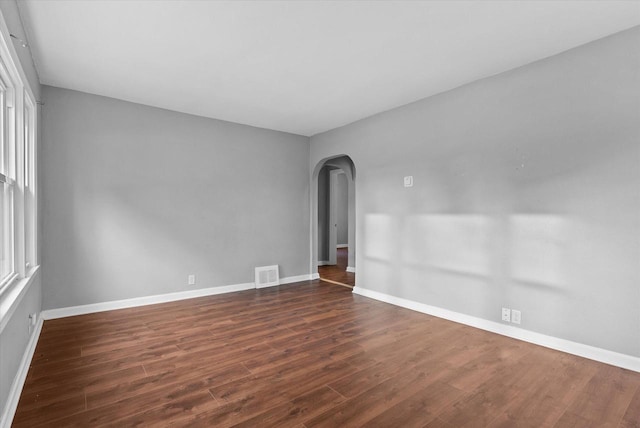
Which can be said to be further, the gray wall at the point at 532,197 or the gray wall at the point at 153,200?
the gray wall at the point at 153,200

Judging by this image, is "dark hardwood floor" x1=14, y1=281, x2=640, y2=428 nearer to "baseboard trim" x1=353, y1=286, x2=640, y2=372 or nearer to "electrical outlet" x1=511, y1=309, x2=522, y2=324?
"baseboard trim" x1=353, y1=286, x2=640, y2=372

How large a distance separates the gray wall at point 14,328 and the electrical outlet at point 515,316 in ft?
13.2

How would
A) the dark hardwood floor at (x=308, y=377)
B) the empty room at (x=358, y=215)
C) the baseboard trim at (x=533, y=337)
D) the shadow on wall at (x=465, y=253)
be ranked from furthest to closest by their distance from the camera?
the shadow on wall at (x=465, y=253) → the baseboard trim at (x=533, y=337) → the empty room at (x=358, y=215) → the dark hardwood floor at (x=308, y=377)

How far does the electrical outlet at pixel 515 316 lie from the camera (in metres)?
3.18

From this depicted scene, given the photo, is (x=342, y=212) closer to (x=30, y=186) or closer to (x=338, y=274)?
(x=338, y=274)

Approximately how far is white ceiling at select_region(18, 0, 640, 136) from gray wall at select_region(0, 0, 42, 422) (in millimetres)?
161

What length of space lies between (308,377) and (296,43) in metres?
2.83

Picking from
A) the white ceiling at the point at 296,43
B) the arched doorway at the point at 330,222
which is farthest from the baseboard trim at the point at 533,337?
the white ceiling at the point at 296,43

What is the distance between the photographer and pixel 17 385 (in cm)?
214

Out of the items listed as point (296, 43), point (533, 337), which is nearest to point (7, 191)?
point (296, 43)

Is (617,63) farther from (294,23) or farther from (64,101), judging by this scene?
(64,101)

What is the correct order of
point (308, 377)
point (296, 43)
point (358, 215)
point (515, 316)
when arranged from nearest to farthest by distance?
point (308, 377) < point (296, 43) < point (515, 316) < point (358, 215)

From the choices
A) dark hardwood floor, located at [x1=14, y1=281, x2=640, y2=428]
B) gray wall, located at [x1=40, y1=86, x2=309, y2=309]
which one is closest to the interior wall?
dark hardwood floor, located at [x1=14, y1=281, x2=640, y2=428]

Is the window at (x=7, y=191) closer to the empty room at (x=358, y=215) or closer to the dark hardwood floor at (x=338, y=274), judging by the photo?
the empty room at (x=358, y=215)
